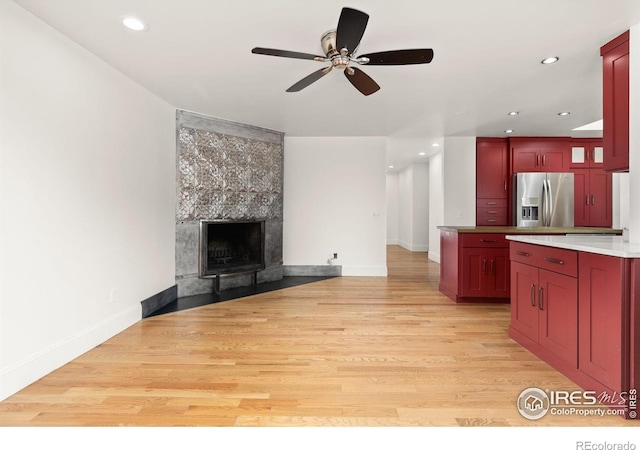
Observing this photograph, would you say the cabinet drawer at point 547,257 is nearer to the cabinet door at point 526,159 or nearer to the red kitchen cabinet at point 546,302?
the red kitchen cabinet at point 546,302

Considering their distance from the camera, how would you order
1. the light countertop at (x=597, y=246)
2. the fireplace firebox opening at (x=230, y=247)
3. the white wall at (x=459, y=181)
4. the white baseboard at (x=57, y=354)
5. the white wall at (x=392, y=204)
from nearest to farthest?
1. the light countertop at (x=597, y=246)
2. the white baseboard at (x=57, y=354)
3. the fireplace firebox opening at (x=230, y=247)
4. the white wall at (x=459, y=181)
5. the white wall at (x=392, y=204)

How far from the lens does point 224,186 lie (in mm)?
4660

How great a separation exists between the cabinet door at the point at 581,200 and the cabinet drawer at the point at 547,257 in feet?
12.5

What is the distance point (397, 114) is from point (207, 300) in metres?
3.54

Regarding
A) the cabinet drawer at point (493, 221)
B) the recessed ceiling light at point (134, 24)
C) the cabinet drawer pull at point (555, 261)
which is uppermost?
the recessed ceiling light at point (134, 24)

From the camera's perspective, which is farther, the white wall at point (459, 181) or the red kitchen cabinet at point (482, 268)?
the white wall at point (459, 181)

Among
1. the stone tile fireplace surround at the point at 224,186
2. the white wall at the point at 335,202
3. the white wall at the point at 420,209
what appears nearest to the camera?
the stone tile fireplace surround at the point at 224,186

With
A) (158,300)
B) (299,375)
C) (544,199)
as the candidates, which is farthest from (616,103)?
(158,300)

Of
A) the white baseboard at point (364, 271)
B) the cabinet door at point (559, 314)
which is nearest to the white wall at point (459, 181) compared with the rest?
the white baseboard at point (364, 271)

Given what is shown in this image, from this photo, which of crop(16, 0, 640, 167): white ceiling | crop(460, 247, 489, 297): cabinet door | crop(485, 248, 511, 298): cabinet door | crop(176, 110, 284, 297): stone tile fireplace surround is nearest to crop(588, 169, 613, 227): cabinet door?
crop(16, 0, 640, 167): white ceiling

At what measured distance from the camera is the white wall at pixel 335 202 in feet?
18.9

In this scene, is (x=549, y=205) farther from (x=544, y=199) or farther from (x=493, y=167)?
(x=493, y=167)

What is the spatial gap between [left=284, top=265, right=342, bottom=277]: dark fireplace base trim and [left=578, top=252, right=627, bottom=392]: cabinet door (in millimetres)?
3950

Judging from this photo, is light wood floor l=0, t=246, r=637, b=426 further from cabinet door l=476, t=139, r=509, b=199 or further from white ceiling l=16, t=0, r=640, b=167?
cabinet door l=476, t=139, r=509, b=199
